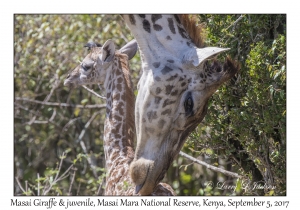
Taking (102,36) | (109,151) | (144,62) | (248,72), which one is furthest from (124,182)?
(102,36)

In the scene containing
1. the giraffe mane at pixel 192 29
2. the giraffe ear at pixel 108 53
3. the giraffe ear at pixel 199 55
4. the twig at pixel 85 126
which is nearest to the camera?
the giraffe ear at pixel 199 55

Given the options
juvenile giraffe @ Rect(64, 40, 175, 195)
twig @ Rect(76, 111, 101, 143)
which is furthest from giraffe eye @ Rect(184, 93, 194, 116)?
twig @ Rect(76, 111, 101, 143)

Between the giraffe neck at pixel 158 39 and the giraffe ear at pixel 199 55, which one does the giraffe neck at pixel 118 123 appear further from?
the giraffe ear at pixel 199 55

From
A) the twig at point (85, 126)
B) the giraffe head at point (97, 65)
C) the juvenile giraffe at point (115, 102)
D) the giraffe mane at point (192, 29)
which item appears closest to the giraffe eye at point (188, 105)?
the giraffe mane at point (192, 29)

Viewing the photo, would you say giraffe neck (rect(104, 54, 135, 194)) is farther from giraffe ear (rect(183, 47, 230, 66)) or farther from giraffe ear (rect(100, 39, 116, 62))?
giraffe ear (rect(183, 47, 230, 66))

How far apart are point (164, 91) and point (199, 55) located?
34 cm

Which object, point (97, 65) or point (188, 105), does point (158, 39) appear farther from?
point (97, 65)

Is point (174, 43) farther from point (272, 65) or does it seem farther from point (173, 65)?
point (272, 65)

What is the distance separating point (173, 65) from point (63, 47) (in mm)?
4687

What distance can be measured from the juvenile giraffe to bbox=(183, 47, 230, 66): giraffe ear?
1.11 meters

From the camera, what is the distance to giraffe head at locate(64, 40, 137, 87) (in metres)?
5.78

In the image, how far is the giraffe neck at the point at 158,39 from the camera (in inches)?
179

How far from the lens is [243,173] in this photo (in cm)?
592

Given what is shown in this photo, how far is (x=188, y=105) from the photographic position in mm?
4512
